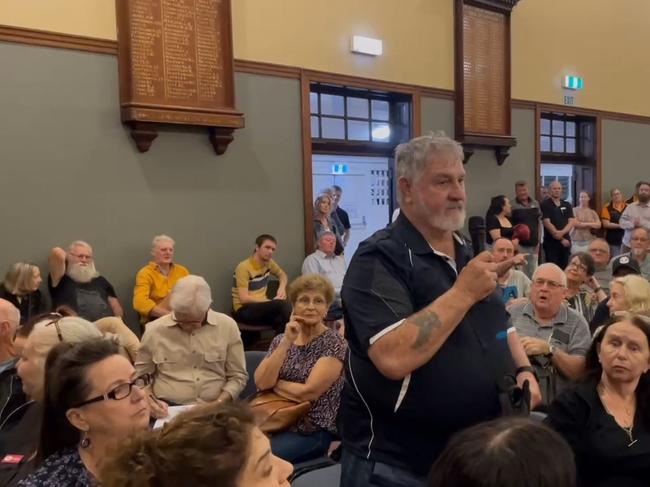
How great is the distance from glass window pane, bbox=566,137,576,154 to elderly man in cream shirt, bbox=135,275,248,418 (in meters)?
7.03

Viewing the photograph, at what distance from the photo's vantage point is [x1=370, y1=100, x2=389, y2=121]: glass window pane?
6.56 meters

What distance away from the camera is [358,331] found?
148cm

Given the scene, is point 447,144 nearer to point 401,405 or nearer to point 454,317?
point 454,317

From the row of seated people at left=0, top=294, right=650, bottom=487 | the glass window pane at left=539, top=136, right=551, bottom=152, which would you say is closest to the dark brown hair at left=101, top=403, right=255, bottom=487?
the row of seated people at left=0, top=294, right=650, bottom=487

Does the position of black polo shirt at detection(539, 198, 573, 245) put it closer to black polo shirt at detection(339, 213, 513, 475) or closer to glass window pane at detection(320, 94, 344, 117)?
glass window pane at detection(320, 94, 344, 117)

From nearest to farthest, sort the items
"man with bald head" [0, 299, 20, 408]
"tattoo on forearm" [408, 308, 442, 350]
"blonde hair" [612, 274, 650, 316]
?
"tattoo on forearm" [408, 308, 442, 350], "man with bald head" [0, 299, 20, 408], "blonde hair" [612, 274, 650, 316]

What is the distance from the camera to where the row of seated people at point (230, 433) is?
983 millimetres

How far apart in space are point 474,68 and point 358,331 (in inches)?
241

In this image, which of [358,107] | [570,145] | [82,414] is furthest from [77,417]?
[570,145]

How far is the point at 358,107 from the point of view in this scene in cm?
642

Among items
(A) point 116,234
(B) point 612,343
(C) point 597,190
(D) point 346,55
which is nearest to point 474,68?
(D) point 346,55

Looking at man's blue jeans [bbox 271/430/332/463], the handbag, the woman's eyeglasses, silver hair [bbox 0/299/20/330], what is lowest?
man's blue jeans [bbox 271/430/332/463]

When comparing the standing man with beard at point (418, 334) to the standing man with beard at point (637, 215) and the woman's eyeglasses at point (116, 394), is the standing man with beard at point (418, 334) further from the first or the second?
the standing man with beard at point (637, 215)

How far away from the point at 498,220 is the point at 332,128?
2.13m
